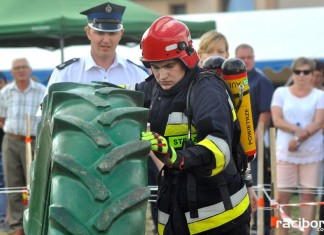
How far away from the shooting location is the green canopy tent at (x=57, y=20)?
465 inches

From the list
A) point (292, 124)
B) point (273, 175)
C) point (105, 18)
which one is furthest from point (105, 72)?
point (292, 124)

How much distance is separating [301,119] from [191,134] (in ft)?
16.9

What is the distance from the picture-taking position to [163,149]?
3.74 m

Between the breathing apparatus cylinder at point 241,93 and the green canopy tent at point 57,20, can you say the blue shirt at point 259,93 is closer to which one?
the green canopy tent at point 57,20

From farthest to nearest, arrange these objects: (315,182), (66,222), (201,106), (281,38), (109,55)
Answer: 1. (281,38)
2. (315,182)
3. (109,55)
4. (201,106)
5. (66,222)

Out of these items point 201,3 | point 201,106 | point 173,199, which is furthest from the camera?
point 201,3

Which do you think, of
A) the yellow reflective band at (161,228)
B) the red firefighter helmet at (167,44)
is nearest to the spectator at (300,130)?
the yellow reflective band at (161,228)

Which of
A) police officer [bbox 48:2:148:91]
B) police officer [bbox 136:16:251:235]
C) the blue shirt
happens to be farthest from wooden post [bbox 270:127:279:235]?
police officer [bbox 136:16:251:235]

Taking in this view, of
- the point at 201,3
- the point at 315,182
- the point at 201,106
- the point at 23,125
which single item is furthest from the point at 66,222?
the point at 201,3

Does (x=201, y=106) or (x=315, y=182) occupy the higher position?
(x=201, y=106)

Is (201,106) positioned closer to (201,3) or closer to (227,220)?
(227,220)

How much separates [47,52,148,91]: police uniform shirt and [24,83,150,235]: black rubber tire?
106 inches

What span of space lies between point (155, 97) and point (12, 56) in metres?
13.9

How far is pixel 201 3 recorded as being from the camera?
1635 inches
